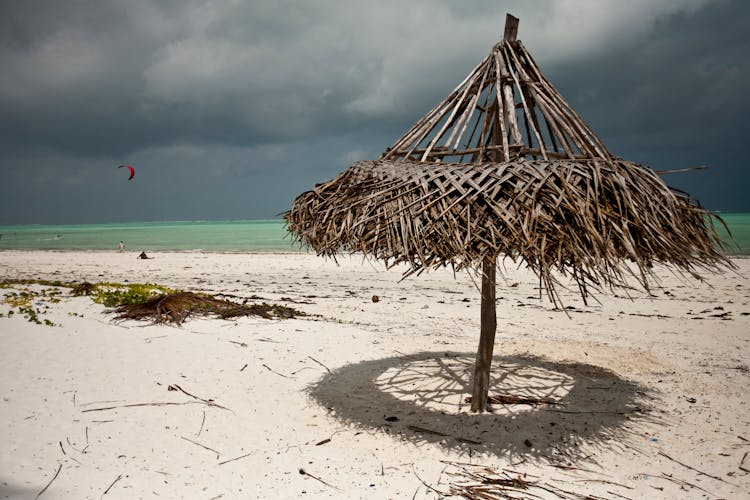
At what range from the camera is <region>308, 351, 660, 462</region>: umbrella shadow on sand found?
355 cm

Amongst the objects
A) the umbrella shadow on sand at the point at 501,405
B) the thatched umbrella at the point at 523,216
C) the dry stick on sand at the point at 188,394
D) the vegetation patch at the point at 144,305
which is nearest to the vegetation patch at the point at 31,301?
the vegetation patch at the point at 144,305

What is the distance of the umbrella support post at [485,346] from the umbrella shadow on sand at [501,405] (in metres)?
0.14

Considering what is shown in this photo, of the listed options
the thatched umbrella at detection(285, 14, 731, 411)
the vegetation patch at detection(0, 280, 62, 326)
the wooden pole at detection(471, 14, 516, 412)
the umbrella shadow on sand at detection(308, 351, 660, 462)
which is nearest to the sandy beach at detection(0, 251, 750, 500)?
the umbrella shadow on sand at detection(308, 351, 660, 462)

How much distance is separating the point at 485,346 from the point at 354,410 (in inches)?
55.0

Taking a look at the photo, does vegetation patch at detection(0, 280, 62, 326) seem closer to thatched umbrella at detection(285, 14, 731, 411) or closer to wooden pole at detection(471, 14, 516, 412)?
thatched umbrella at detection(285, 14, 731, 411)

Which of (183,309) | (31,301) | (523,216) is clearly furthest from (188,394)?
(31,301)

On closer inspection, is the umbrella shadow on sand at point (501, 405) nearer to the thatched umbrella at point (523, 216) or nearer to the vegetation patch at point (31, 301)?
the thatched umbrella at point (523, 216)

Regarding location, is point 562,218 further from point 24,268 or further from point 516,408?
A: point 24,268

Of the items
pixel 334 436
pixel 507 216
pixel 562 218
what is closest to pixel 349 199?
pixel 507 216

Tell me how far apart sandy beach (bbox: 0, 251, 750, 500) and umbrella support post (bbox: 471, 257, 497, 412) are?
17 centimetres

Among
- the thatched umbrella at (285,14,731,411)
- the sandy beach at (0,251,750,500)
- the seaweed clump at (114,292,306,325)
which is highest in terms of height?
the thatched umbrella at (285,14,731,411)

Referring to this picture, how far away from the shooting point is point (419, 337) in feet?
21.7

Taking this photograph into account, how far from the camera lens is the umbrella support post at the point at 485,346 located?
372cm

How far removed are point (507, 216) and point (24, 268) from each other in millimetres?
20595
